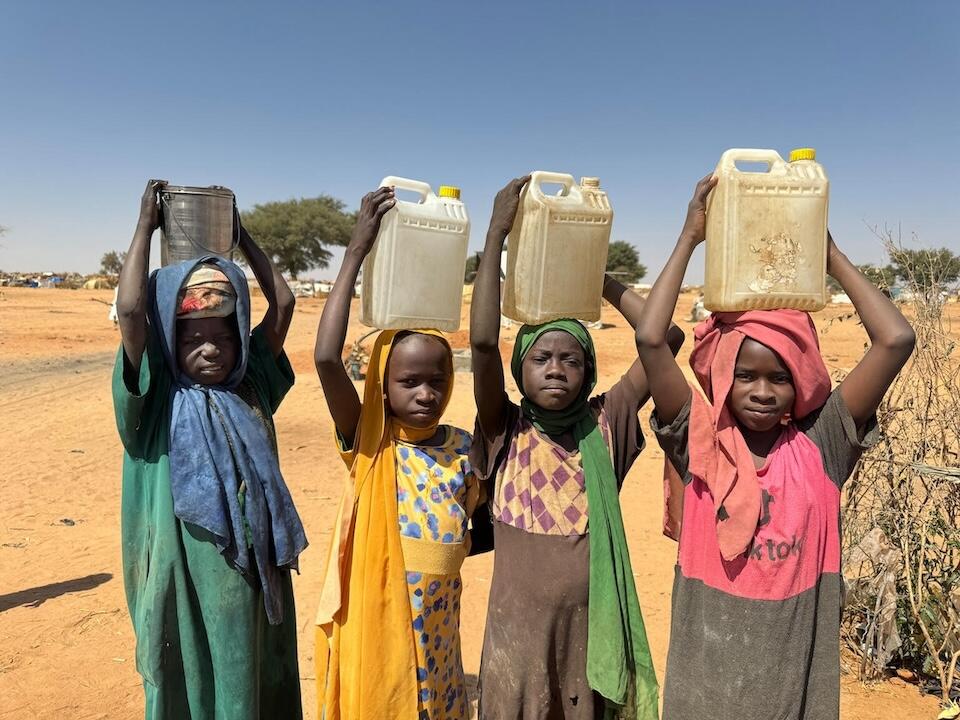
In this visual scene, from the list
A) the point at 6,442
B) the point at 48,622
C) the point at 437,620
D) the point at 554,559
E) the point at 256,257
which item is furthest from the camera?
the point at 6,442

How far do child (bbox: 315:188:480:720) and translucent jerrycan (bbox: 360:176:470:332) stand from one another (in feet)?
0.30

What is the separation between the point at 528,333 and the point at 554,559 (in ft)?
2.28

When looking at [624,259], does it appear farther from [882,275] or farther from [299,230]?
[882,275]

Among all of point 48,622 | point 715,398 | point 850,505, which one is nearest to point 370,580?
point 715,398

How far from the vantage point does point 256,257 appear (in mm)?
2439

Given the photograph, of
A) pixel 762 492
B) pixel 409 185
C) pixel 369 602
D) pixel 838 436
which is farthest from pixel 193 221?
pixel 838 436

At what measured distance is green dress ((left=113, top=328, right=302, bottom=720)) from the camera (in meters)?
2.04

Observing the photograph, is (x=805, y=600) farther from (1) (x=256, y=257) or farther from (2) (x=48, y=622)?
(2) (x=48, y=622)

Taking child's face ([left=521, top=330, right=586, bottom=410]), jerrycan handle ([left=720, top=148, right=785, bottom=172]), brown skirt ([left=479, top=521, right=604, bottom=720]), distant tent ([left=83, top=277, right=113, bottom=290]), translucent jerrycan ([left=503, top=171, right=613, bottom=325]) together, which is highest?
distant tent ([left=83, top=277, right=113, bottom=290])

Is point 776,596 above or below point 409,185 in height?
below

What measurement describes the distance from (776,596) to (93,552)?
4892 millimetres

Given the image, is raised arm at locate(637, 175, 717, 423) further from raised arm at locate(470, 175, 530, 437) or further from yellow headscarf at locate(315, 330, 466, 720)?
yellow headscarf at locate(315, 330, 466, 720)

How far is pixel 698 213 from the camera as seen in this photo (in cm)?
196

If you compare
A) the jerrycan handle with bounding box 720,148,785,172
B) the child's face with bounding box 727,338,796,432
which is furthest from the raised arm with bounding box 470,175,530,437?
the child's face with bounding box 727,338,796,432
